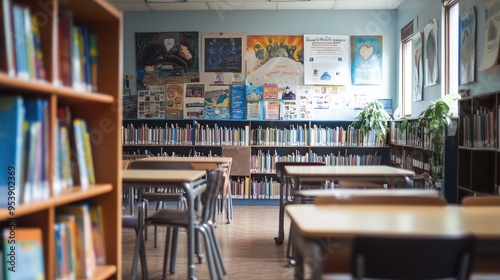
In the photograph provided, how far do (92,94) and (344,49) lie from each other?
6917 millimetres

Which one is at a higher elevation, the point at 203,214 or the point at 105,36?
the point at 105,36

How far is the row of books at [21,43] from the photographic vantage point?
151cm

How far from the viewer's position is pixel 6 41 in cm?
151

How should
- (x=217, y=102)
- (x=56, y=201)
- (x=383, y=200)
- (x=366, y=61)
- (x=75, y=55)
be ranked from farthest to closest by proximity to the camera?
(x=217, y=102)
(x=366, y=61)
(x=383, y=200)
(x=75, y=55)
(x=56, y=201)

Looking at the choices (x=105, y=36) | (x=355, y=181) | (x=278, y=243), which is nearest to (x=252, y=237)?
(x=278, y=243)

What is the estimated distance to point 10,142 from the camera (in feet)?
5.18

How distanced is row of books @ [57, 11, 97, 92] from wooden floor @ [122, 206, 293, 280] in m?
2.08

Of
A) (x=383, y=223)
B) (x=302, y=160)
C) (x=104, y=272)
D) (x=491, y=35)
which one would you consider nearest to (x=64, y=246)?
(x=104, y=272)

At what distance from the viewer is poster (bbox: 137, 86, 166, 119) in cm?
857

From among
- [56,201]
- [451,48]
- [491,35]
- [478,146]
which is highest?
[451,48]

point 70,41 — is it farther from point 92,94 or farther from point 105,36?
point 105,36

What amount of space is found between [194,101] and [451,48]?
14.0 feet

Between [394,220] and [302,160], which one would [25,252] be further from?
[302,160]

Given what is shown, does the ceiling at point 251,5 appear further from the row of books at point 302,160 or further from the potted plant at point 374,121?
the row of books at point 302,160
